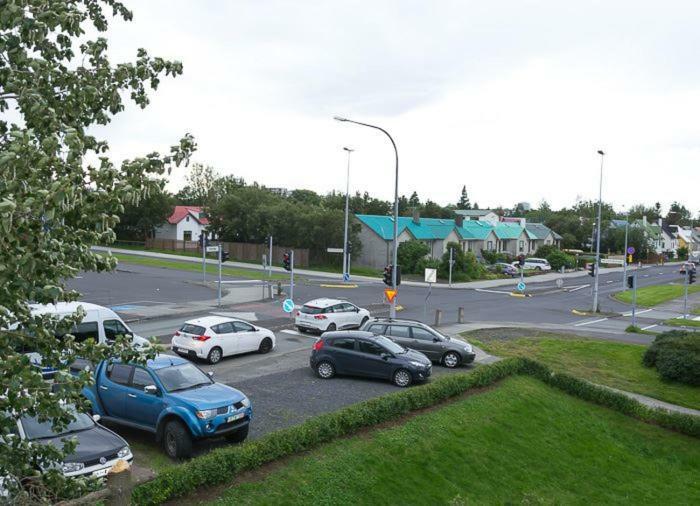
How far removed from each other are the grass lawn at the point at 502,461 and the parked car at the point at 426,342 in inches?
89.8

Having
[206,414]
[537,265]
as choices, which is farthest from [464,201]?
[206,414]

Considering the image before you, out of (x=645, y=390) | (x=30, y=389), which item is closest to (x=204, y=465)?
(x=30, y=389)

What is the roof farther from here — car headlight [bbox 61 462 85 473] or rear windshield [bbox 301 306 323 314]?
car headlight [bbox 61 462 85 473]

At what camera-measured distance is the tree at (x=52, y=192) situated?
4.05 m

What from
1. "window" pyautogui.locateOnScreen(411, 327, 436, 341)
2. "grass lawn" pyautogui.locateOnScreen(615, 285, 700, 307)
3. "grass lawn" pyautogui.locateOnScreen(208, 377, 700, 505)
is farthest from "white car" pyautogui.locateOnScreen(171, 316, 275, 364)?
"grass lawn" pyautogui.locateOnScreen(615, 285, 700, 307)

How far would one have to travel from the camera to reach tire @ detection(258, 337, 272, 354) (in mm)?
22844

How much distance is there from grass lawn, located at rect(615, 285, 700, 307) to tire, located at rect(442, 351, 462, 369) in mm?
34260

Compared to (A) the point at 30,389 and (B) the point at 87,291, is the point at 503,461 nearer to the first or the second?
(A) the point at 30,389

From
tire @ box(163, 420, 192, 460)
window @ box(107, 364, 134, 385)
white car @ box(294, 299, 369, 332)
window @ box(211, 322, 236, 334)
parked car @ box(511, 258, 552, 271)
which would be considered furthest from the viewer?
parked car @ box(511, 258, 552, 271)

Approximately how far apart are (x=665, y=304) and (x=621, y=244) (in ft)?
176

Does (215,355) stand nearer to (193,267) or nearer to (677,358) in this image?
(677,358)

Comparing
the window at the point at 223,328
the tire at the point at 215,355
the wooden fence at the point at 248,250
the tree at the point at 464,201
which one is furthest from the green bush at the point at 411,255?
the tree at the point at 464,201

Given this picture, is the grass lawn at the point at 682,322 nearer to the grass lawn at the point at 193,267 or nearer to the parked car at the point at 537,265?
the grass lawn at the point at 193,267

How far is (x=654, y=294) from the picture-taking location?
56500 mm
